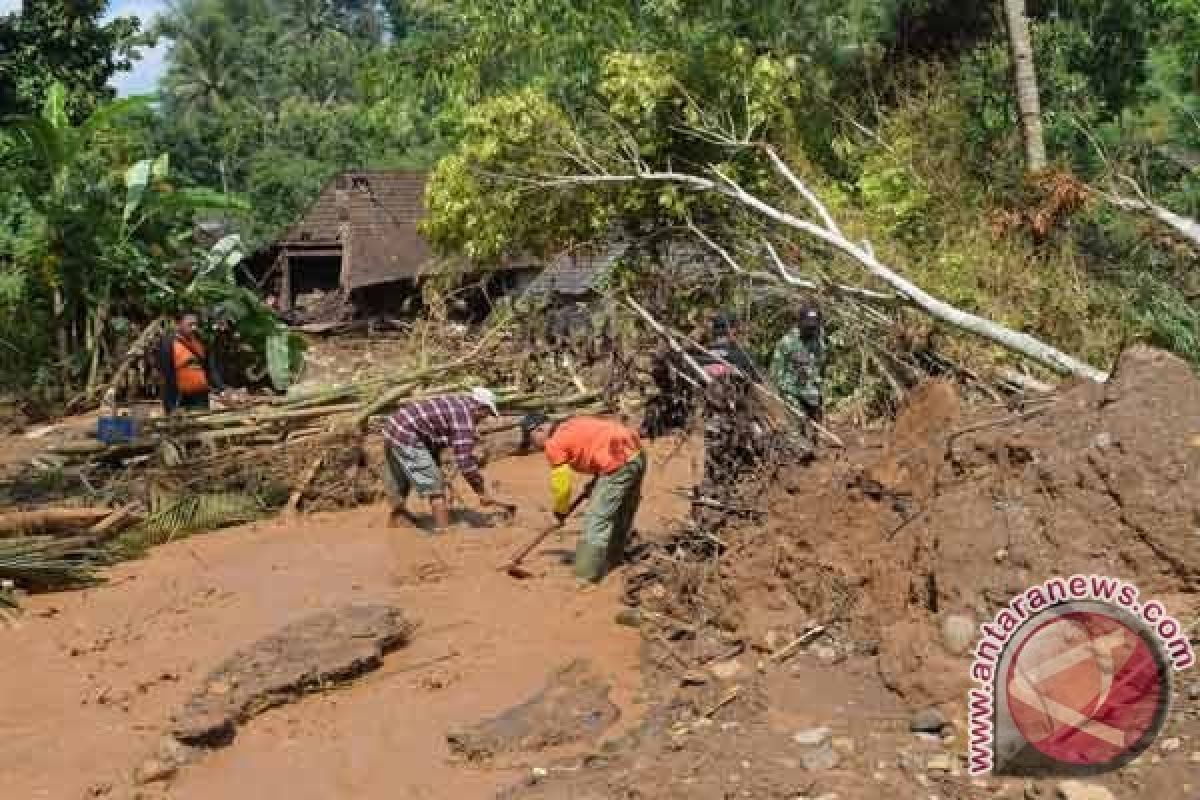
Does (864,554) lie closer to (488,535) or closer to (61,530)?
(488,535)

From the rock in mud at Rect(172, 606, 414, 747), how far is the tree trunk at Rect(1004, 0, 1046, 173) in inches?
307

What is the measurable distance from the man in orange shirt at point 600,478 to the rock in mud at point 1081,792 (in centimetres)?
345

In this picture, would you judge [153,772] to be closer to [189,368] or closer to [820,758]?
[820,758]

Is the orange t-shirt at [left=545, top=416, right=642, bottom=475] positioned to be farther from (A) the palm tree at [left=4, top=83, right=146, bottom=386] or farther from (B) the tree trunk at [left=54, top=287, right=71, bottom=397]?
(B) the tree trunk at [left=54, top=287, right=71, bottom=397]

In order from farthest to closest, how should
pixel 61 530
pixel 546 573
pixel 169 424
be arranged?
pixel 169 424, pixel 61 530, pixel 546 573

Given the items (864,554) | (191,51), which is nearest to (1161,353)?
(864,554)

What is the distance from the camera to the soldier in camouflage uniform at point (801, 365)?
9.10 metres

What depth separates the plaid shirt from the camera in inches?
329

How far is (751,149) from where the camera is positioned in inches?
486

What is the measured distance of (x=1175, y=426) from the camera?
532cm

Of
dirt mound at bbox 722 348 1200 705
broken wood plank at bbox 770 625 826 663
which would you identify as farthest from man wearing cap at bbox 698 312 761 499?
broken wood plank at bbox 770 625 826 663

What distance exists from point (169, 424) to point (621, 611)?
4.67 m

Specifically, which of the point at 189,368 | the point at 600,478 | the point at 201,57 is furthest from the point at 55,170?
the point at 201,57

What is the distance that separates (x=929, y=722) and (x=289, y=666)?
10.7 feet
